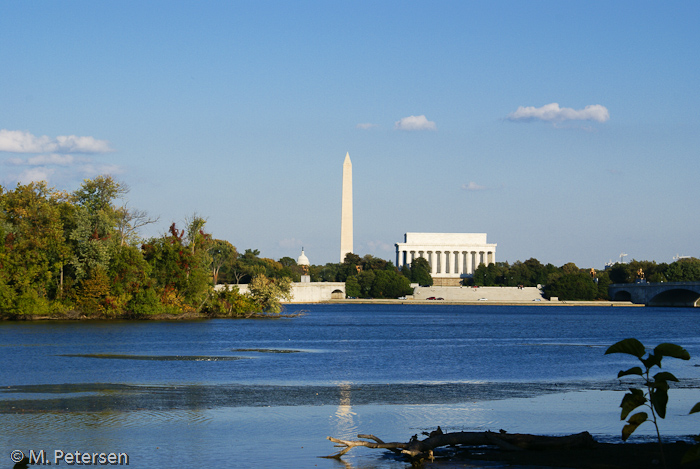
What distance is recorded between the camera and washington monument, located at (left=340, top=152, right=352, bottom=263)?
162 m

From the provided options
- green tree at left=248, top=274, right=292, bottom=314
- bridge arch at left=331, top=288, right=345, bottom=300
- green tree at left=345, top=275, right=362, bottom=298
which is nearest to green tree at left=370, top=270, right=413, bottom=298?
green tree at left=345, top=275, right=362, bottom=298

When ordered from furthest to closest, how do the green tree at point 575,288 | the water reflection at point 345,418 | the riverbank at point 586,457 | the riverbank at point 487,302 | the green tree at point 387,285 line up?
the green tree at point 387,285
the green tree at point 575,288
the riverbank at point 487,302
the water reflection at point 345,418
the riverbank at point 586,457

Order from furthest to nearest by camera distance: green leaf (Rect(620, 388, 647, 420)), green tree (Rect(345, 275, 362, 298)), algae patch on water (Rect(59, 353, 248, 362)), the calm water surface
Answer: green tree (Rect(345, 275, 362, 298))
algae patch on water (Rect(59, 353, 248, 362))
the calm water surface
green leaf (Rect(620, 388, 647, 420))

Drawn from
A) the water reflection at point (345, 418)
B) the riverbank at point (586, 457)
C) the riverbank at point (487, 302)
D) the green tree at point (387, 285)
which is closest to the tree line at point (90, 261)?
the water reflection at point (345, 418)

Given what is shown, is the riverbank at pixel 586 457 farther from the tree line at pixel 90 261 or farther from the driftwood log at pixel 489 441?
the tree line at pixel 90 261

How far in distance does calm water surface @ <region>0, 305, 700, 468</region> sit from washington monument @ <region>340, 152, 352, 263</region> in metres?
112

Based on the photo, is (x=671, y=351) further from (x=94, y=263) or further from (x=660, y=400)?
(x=94, y=263)

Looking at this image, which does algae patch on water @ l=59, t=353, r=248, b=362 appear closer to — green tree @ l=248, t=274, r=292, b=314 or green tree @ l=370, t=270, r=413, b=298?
green tree @ l=248, t=274, r=292, b=314

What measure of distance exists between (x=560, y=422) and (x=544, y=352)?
28.2 meters

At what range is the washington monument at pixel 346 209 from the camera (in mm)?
162000

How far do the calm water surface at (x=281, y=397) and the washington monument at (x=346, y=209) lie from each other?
112364mm

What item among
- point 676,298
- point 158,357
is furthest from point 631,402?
point 676,298

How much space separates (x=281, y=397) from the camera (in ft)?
85.0

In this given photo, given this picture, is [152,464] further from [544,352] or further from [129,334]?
[129,334]
